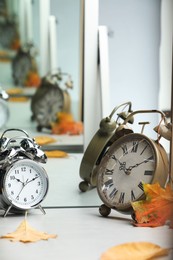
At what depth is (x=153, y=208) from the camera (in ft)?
3.08

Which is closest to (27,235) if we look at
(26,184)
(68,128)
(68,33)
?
(26,184)

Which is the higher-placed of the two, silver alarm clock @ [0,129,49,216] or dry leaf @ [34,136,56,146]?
dry leaf @ [34,136,56,146]

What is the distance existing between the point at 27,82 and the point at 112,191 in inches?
8.1

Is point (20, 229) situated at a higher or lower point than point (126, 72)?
lower

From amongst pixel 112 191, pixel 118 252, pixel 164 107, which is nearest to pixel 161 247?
pixel 118 252

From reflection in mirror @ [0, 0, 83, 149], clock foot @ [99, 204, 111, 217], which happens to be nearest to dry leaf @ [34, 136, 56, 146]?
reflection in mirror @ [0, 0, 83, 149]

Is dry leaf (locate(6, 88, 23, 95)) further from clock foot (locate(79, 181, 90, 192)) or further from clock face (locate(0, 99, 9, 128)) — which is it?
clock foot (locate(79, 181, 90, 192))

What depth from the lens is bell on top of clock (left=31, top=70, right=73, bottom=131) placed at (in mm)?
1022

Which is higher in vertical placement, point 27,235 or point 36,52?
point 36,52

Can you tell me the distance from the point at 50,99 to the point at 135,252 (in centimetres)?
29

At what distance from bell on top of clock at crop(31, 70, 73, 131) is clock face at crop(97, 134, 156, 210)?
0.10m

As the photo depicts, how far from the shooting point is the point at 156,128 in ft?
3.28

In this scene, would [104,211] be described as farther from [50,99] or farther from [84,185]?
[50,99]

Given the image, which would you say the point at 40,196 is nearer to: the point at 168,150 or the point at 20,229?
the point at 20,229
